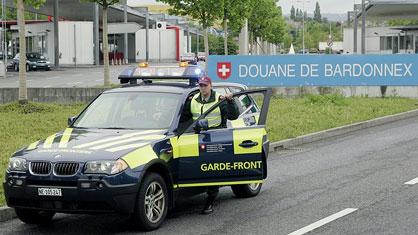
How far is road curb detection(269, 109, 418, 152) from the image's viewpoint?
17.0 m

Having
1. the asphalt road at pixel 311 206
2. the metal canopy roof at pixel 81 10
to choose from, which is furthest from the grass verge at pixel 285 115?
the metal canopy roof at pixel 81 10

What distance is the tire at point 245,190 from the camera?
10562mm

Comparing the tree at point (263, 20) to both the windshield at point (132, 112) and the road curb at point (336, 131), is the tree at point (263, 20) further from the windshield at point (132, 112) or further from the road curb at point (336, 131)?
the windshield at point (132, 112)

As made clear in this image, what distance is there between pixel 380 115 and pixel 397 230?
601 inches

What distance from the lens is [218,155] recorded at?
9188 mm

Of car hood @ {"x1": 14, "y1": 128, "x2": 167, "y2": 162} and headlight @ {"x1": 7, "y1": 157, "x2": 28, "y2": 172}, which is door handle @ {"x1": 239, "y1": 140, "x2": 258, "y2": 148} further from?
headlight @ {"x1": 7, "y1": 157, "x2": 28, "y2": 172}

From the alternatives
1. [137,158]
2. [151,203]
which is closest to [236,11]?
[151,203]

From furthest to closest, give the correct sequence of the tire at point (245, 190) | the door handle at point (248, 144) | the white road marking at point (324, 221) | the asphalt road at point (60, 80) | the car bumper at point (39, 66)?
the car bumper at point (39, 66) < the asphalt road at point (60, 80) < the tire at point (245, 190) < the door handle at point (248, 144) < the white road marking at point (324, 221)

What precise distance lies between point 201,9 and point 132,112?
103ft

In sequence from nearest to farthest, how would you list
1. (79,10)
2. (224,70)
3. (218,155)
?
(218,155) → (224,70) → (79,10)

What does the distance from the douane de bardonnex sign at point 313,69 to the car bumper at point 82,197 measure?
20103mm

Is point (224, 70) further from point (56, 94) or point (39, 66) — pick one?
point (39, 66)

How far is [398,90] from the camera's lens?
28.9 metres

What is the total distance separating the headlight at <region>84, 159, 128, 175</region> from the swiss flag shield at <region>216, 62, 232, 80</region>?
795 inches
